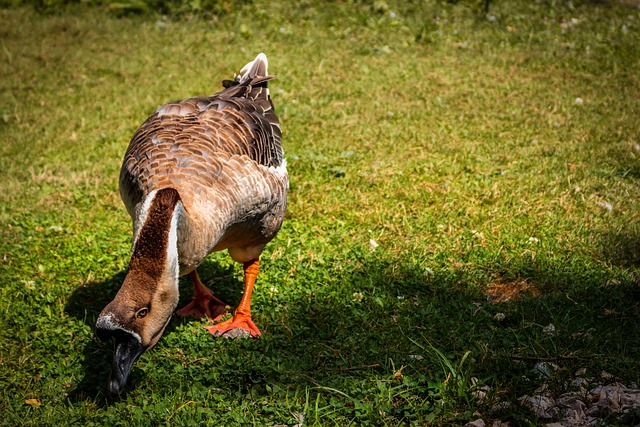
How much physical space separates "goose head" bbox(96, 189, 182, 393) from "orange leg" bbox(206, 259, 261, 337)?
→ 1135 mm

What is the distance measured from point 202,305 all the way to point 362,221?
1.67m

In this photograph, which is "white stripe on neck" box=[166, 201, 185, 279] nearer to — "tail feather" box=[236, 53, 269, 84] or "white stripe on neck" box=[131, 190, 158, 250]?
"white stripe on neck" box=[131, 190, 158, 250]

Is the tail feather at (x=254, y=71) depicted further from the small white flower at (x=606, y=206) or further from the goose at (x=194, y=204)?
the small white flower at (x=606, y=206)

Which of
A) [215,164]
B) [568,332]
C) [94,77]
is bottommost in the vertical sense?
[94,77]

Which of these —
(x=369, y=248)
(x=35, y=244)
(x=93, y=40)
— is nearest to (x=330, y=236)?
(x=369, y=248)

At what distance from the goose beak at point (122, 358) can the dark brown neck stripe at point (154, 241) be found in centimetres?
35

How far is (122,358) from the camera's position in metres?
3.17

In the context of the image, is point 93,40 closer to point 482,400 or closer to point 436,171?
point 436,171

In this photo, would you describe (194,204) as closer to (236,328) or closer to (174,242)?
(174,242)

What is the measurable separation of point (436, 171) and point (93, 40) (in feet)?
22.2

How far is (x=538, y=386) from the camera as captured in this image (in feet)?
11.1

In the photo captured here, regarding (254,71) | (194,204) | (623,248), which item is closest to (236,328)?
(194,204)

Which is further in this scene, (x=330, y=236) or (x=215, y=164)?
(x=330, y=236)

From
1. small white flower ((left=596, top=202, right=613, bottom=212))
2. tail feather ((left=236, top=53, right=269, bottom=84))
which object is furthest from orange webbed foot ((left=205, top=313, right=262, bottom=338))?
small white flower ((left=596, top=202, right=613, bottom=212))
